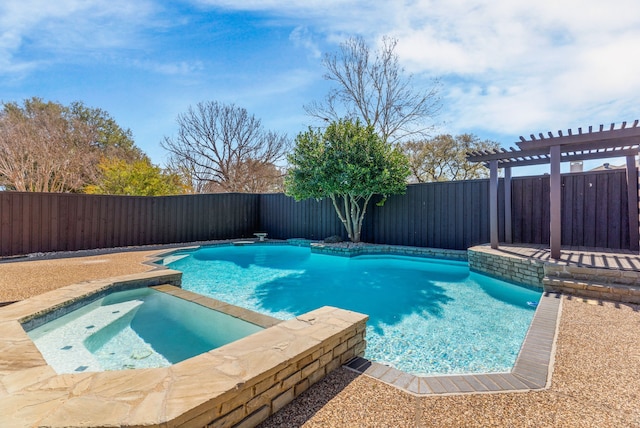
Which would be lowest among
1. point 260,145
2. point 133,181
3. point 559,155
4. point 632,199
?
point 632,199

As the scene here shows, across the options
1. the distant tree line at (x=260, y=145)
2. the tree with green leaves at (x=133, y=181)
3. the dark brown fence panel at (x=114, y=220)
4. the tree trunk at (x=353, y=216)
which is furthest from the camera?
the tree with green leaves at (x=133, y=181)

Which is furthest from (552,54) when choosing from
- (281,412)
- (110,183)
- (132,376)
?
(110,183)

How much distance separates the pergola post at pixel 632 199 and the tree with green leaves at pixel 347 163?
4.67 metres

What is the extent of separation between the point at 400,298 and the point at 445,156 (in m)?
13.4

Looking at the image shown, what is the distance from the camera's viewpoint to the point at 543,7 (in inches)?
215

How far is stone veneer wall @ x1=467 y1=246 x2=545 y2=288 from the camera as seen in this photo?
5.00m

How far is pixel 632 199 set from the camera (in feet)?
19.9

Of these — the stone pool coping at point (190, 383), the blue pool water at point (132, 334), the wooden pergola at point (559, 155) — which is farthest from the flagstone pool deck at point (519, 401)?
the wooden pergola at point (559, 155)

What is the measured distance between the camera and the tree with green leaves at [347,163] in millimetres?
8594

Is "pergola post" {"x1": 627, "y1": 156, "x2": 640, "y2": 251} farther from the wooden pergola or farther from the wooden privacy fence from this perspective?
the wooden privacy fence

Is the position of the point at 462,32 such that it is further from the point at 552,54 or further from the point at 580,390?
the point at 580,390

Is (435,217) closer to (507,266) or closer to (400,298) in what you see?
(507,266)

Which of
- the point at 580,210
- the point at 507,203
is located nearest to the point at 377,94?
the point at 507,203

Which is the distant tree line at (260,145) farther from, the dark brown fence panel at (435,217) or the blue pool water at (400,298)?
the blue pool water at (400,298)
